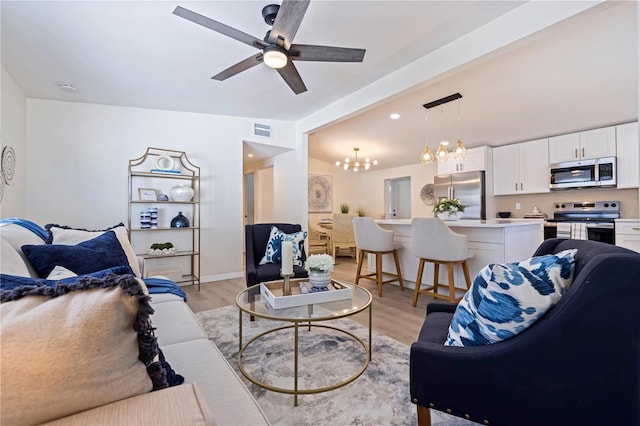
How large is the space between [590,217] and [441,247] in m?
3.20

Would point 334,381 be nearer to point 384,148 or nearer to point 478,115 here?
point 478,115

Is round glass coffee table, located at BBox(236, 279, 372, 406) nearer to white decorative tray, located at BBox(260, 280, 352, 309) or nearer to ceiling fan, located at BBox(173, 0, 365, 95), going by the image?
white decorative tray, located at BBox(260, 280, 352, 309)

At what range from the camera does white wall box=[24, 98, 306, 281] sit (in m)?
3.49

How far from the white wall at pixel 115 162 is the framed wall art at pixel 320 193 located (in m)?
3.31

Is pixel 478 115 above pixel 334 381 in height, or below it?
above

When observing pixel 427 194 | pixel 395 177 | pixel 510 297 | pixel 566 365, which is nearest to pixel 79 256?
pixel 510 297

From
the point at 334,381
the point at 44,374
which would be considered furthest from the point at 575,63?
the point at 44,374

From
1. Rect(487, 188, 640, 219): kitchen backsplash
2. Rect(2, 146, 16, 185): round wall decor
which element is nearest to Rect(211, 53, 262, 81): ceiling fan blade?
Rect(2, 146, 16, 185): round wall decor

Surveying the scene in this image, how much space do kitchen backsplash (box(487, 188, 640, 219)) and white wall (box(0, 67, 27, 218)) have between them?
708cm

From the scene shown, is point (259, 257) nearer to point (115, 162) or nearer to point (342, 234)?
point (115, 162)

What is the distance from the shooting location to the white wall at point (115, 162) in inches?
137

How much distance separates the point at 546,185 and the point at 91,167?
6.75 metres

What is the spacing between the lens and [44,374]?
A: 52cm

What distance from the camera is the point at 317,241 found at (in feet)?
23.5
